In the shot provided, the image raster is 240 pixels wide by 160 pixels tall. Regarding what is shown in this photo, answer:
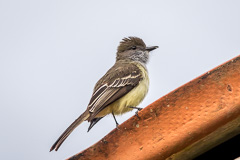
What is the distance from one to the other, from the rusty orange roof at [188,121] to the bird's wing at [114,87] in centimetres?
137

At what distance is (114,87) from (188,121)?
2.19 m

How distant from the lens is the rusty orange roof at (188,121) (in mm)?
2059

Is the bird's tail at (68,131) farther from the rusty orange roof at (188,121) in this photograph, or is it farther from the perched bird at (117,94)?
the rusty orange roof at (188,121)

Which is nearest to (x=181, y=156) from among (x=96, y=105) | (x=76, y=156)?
(x=76, y=156)

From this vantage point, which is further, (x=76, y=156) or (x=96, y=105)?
(x=96, y=105)

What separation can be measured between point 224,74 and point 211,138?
414mm

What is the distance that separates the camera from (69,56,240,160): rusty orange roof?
2.06 meters

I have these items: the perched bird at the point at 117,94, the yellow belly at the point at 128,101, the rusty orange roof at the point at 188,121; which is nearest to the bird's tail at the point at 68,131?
the perched bird at the point at 117,94

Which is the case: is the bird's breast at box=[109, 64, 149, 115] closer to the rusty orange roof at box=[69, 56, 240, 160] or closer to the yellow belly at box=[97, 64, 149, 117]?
the yellow belly at box=[97, 64, 149, 117]

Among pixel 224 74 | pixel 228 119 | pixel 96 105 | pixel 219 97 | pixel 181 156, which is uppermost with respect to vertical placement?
pixel 96 105

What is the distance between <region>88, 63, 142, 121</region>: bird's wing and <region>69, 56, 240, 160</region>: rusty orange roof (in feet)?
4.51

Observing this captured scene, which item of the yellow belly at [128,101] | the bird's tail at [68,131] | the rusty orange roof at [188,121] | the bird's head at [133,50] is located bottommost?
the rusty orange roof at [188,121]

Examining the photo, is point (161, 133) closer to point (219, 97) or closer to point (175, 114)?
point (175, 114)

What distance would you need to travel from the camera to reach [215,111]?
2.05 metres
